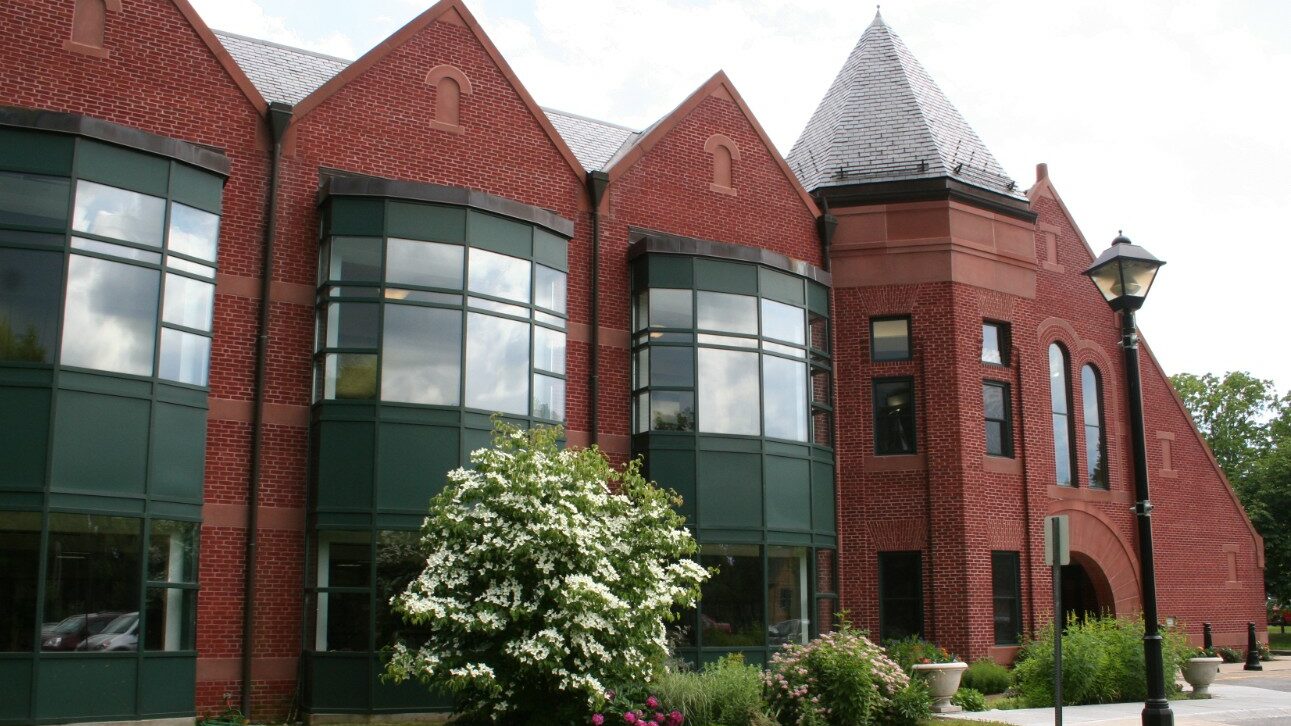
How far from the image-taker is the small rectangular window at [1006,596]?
2320 cm

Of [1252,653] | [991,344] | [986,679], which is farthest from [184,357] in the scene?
[1252,653]

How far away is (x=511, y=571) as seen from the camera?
49.2 ft

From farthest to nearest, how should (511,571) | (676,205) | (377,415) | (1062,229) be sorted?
(1062,229)
(676,205)
(377,415)
(511,571)

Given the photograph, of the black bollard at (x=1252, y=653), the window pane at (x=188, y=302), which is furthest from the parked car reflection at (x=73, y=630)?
the black bollard at (x=1252, y=653)

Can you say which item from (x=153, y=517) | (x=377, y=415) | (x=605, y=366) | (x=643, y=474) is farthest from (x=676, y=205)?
(x=153, y=517)

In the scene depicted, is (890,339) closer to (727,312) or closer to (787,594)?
(727,312)

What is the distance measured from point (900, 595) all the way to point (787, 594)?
320cm

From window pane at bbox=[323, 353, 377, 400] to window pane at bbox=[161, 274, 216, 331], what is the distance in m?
1.79

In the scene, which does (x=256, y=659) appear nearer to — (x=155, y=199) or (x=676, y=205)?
(x=155, y=199)

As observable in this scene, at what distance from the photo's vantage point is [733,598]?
2050 centimetres

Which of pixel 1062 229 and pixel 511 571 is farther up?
pixel 1062 229

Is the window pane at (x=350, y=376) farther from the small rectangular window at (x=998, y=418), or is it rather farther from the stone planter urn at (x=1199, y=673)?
the stone planter urn at (x=1199, y=673)

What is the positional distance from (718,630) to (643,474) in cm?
282

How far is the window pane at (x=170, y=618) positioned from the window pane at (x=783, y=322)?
1026 centimetres
